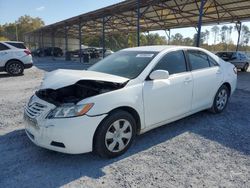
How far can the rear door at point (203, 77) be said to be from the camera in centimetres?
446

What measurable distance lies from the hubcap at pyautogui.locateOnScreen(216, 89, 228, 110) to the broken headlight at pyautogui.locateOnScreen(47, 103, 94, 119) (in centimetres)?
333

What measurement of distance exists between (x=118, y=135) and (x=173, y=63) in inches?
67.0

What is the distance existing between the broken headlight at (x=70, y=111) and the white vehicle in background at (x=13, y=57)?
32.2 ft

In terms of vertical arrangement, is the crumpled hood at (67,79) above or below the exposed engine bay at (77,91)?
above

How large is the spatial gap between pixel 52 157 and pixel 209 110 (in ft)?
11.6

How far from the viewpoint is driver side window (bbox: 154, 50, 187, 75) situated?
3.95 m

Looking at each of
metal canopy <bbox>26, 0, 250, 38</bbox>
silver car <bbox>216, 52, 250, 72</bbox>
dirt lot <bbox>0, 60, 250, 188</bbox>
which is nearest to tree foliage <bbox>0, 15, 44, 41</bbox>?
metal canopy <bbox>26, 0, 250, 38</bbox>

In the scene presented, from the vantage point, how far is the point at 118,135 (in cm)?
Result: 332

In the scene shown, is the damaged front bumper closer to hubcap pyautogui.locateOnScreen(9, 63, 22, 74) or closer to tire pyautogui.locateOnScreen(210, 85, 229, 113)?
tire pyautogui.locateOnScreen(210, 85, 229, 113)

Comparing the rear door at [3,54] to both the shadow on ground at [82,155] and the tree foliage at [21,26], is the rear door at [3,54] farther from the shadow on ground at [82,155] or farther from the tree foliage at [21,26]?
the tree foliage at [21,26]

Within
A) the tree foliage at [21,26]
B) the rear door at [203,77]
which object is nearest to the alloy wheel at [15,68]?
the rear door at [203,77]

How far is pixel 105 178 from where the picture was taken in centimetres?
287

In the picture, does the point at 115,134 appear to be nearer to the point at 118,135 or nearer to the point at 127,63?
the point at 118,135

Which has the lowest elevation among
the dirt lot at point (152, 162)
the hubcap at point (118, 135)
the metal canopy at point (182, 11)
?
the dirt lot at point (152, 162)
